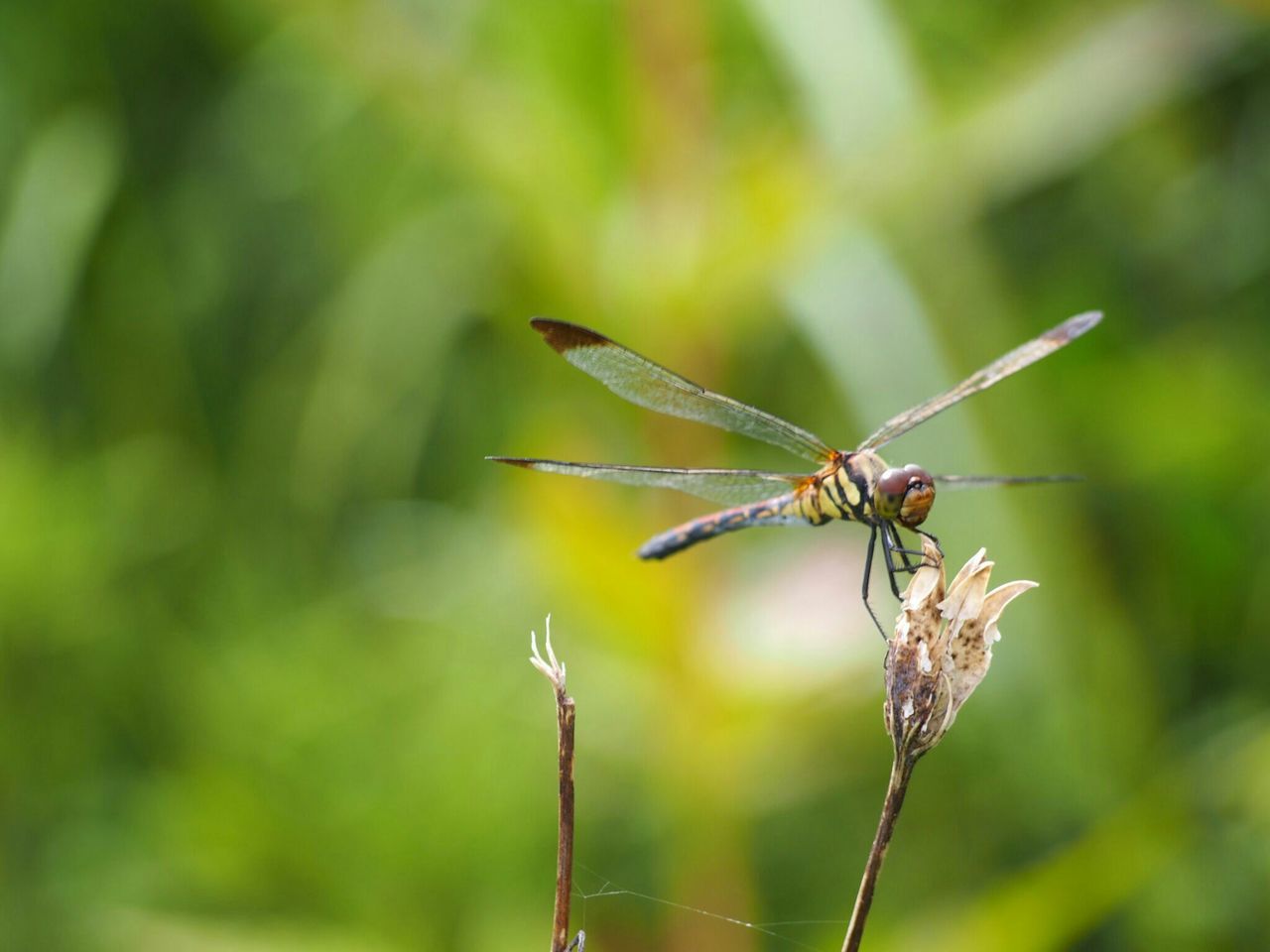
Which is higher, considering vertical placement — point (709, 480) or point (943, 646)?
point (709, 480)

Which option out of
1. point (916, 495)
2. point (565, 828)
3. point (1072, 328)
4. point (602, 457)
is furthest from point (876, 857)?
point (602, 457)

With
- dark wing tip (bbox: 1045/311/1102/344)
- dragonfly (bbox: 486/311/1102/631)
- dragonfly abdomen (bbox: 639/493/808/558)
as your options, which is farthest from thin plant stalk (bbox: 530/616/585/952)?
dark wing tip (bbox: 1045/311/1102/344)

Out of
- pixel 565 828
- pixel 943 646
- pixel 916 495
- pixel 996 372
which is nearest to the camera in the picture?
pixel 565 828

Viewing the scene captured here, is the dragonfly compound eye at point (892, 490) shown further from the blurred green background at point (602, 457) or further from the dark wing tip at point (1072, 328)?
the blurred green background at point (602, 457)

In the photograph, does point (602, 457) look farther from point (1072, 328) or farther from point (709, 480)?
point (1072, 328)

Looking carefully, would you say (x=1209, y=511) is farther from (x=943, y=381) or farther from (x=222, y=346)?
(x=222, y=346)

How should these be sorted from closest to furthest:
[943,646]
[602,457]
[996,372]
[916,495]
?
[943,646], [916,495], [996,372], [602,457]

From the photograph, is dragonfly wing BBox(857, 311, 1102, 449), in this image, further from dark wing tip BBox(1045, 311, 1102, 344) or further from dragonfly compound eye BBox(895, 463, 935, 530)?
dragonfly compound eye BBox(895, 463, 935, 530)
